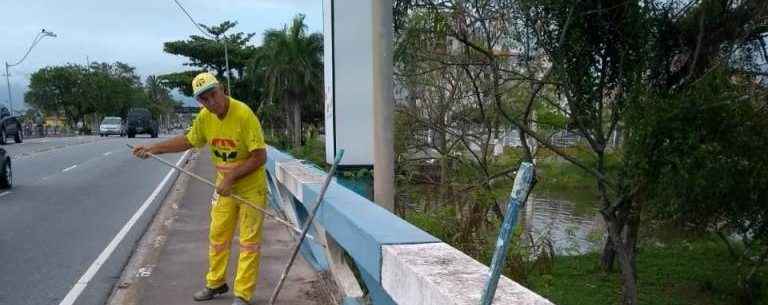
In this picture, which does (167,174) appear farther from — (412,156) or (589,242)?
(589,242)

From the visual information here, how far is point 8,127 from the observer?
30938 millimetres

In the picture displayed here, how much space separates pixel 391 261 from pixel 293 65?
33.7 meters

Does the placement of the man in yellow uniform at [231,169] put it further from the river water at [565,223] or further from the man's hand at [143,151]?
A: the river water at [565,223]

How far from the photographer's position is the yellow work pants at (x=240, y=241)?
4703 millimetres

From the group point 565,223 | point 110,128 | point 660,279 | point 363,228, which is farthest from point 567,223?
point 110,128

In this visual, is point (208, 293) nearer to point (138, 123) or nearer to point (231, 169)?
point (231, 169)

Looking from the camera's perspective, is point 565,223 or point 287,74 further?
point 287,74

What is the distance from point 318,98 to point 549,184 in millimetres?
22407

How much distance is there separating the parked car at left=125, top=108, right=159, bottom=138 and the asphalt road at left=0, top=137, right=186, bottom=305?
28.0 m

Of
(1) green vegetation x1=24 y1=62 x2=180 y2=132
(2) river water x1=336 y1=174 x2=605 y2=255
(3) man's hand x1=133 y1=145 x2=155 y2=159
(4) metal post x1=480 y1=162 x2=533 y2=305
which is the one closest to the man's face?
Result: (3) man's hand x1=133 y1=145 x2=155 y2=159

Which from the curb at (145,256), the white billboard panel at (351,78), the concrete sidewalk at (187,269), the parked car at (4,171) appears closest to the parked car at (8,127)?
the parked car at (4,171)

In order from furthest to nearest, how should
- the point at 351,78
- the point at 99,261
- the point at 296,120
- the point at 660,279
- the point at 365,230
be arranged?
the point at 296,120, the point at 660,279, the point at 351,78, the point at 99,261, the point at 365,230

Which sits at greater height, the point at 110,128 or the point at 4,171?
the point at 4,171

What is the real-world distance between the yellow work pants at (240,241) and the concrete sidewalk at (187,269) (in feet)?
0.88
